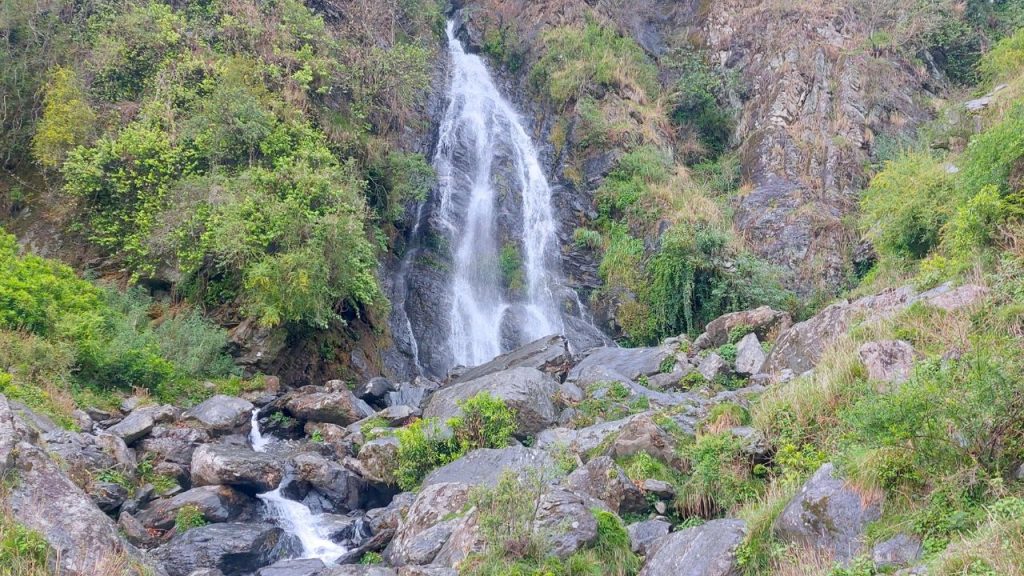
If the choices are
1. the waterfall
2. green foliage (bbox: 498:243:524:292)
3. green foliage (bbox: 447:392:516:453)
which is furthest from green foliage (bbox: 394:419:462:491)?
green foliage (bbox: 498:243:524:292)

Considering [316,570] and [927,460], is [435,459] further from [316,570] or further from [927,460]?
[927,460]

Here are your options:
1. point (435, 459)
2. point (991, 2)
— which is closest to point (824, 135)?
point (991, 2)

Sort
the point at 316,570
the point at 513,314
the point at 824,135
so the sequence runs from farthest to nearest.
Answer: the point at 824,135, the point at 513,314, the point at 316,570

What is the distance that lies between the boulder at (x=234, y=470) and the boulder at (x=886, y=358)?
874 centimetres

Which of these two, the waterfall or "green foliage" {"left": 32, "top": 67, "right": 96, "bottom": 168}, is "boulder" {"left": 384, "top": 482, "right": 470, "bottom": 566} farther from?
"green foliage" {"left": 32, "top": 67, "right": 96, "bottom": 168}

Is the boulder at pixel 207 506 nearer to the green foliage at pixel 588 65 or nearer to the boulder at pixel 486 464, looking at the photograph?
the boulder at pixel 486 464

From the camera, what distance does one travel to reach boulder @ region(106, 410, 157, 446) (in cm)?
1088

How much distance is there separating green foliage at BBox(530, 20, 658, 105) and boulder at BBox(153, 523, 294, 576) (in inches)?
826

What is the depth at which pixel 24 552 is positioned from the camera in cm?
611

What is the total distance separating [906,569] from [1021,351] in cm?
216

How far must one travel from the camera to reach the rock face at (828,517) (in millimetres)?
5445

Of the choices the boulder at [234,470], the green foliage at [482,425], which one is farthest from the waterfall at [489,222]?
the boulder at [234,470]

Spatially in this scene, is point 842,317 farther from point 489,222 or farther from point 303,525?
point 489,222

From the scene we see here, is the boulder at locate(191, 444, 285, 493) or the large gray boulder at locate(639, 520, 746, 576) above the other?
the boulder at locate(191, 444, 285, 493)
